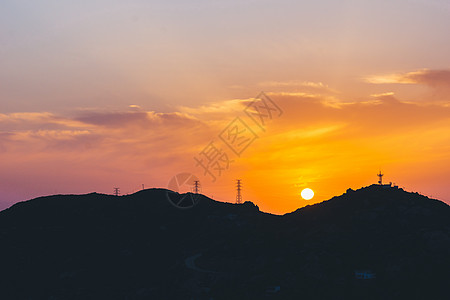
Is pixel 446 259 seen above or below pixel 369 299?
above

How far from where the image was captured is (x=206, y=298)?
198250 millimetres

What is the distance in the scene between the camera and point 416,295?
179m

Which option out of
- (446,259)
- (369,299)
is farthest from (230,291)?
(446,259)

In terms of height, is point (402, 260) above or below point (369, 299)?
above

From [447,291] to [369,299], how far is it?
24822 mm

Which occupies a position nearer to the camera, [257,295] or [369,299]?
[369,299]

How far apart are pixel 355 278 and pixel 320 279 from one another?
11793 mm

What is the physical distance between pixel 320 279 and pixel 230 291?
103 feet

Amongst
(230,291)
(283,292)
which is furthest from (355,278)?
(230,291)

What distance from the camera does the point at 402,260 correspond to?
194625 mm

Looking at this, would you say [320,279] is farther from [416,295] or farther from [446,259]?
[446,259]

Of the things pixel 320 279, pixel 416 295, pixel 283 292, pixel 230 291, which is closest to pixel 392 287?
pixel 416 295

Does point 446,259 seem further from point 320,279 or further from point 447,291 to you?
point 320,279

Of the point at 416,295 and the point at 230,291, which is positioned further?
the point at 230,291
